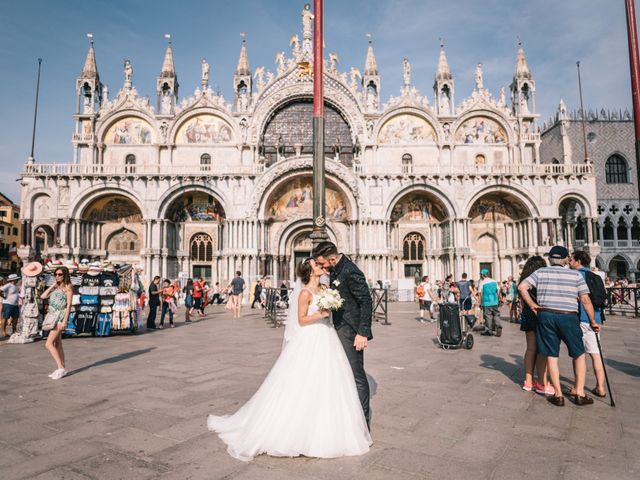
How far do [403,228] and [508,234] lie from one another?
7484 mm

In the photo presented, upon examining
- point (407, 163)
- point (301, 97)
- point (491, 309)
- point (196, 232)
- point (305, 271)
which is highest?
point (301, 97)

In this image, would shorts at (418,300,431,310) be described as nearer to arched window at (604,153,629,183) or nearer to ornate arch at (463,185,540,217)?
ornate arch at (463,185,540,217)

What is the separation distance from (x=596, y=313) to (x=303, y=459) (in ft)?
16.9

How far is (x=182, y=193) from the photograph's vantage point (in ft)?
89.6

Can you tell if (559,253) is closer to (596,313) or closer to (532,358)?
(596,313)

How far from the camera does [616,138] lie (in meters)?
39.3

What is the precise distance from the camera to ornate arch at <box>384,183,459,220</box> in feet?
89.1

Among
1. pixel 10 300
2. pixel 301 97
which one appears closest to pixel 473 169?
pixel 301 97

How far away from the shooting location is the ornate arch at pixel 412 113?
29047 millimetres

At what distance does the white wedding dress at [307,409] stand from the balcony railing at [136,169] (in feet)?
78.0

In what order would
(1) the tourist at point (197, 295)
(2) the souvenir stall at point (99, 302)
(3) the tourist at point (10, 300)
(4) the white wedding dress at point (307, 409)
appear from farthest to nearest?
1. (1) the tourist at point (197, 295)
2. (3) the tourist at point (10, 300)
3. (2) the souvenir stall at point (99, 302)
4. (4) the white wedding dress at point (307, 409)

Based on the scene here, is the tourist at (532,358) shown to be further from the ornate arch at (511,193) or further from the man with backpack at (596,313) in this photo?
the ornate arch at (511,193)

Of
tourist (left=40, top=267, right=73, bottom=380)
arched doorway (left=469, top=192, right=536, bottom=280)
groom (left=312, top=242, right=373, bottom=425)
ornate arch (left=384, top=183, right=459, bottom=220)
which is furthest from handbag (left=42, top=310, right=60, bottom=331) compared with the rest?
arched doorway (left=469, top=192, right=536, bottom=280)

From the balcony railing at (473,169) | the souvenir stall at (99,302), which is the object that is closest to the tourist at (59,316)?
the souvenir stall at (99,302)
